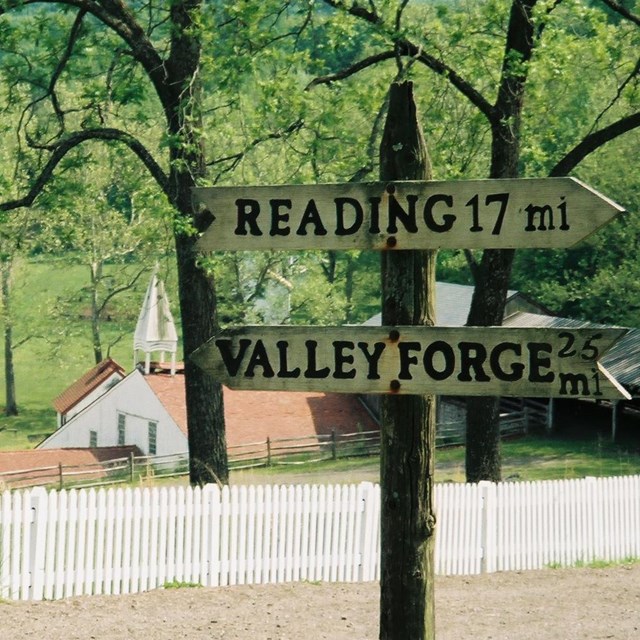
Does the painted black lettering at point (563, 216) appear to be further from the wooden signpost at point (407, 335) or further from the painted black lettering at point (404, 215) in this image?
the painted black lettering at point (404, 215)

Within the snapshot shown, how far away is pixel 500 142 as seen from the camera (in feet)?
58.7

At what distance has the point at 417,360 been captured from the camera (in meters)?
6.20

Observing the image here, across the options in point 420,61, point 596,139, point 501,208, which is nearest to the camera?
point 501,208

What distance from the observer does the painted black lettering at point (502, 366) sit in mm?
6104

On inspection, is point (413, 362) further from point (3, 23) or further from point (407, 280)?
point (3, 23)

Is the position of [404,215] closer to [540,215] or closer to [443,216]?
[443,216]

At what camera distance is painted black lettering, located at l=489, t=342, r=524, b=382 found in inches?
240

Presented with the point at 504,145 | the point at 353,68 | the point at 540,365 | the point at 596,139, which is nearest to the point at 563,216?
the point at 540,365

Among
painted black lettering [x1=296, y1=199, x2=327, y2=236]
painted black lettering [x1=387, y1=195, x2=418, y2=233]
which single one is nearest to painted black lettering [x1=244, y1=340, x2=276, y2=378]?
painted black lettering [x1=296, y1=199, x2=327, y2=236]

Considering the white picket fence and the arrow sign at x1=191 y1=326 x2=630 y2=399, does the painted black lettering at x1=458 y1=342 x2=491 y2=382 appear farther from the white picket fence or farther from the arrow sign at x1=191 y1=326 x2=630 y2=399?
the white picket fence

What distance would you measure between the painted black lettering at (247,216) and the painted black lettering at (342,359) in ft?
2.36

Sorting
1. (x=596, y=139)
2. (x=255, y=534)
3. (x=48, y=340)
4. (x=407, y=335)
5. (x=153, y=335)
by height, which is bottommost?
(x=255, y=534)

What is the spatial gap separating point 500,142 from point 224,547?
7621mm

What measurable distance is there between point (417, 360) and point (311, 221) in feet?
2.98
